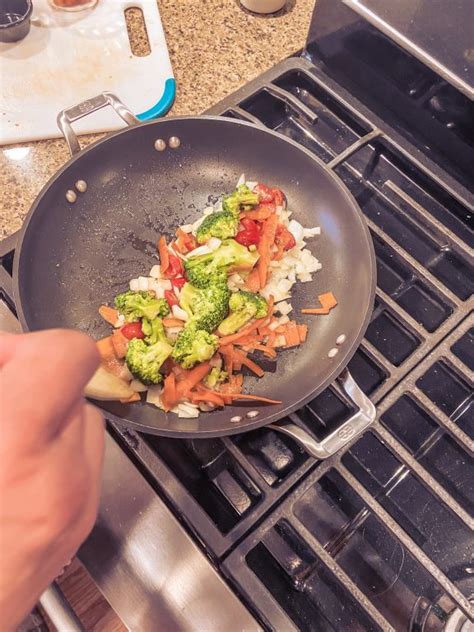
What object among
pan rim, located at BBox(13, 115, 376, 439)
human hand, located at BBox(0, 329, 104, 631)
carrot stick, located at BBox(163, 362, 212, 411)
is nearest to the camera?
human hand, located at BBox(0, 329, 104, 631)

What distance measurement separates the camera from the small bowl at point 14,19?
3.90 ft

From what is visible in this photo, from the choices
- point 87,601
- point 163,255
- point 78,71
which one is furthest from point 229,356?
point 78,71

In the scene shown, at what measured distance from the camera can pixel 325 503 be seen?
2.93 feet

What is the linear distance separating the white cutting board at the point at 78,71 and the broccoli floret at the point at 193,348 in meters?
0.53

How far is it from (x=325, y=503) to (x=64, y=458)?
0.61 m

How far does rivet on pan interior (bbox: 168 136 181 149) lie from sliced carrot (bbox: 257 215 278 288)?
0.80ft

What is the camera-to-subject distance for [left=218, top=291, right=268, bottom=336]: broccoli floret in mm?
969

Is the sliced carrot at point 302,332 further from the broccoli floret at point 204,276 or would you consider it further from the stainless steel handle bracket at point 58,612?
the stainless steel handle bracket at point 58,612

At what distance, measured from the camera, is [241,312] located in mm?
969

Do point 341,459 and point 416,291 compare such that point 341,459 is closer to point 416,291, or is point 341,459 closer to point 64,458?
point 416,291

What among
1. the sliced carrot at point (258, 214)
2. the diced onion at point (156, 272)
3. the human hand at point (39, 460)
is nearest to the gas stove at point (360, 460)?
the sliced carrot at point (258, 214)

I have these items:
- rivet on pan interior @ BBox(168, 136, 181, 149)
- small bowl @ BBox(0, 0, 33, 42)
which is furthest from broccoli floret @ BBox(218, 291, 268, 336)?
small bowl @ BBox(0, 0, 33, 42)

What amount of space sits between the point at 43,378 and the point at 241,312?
24.1 inches

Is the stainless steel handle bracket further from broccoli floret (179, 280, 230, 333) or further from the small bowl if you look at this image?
the small bowl
